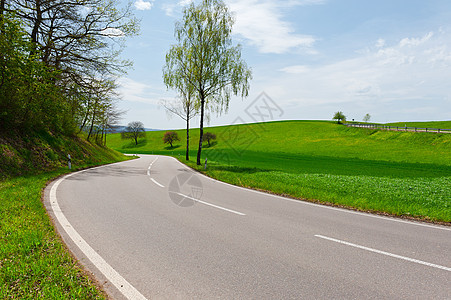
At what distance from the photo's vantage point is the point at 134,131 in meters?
101

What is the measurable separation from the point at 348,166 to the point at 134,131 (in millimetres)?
89473

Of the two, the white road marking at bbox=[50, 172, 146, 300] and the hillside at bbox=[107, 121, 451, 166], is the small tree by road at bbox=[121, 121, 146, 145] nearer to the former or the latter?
the hillside at bbox=[107, 121, 451, 166]

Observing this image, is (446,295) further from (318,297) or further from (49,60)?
(49,60)

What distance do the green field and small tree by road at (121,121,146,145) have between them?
3.06m

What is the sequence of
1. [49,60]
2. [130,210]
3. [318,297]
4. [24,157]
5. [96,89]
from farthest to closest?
[96,89]
[49,60]
[24,157]
[130,210]
[318,297]

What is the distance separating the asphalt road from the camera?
11.2ft

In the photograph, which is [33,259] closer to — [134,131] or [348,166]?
[348,166]

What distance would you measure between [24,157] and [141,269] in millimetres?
15012

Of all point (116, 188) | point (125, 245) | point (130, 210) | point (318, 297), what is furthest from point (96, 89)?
point (318, 297)

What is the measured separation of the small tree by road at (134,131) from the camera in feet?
332

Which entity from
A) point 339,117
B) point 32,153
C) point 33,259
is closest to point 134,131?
point 339,117

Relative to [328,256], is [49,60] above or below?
above

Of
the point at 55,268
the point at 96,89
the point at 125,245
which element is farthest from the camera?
the point at 96,89

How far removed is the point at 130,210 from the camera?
731cm
